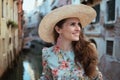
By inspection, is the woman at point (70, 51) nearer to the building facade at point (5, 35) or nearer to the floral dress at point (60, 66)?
the floral dress at point (60, 66)

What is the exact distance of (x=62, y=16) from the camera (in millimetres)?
1810

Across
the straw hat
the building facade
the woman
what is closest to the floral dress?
the woman

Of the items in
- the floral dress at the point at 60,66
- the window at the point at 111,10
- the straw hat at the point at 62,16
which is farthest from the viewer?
the window at the point at 111,10

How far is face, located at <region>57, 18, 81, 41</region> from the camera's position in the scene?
1785 mm

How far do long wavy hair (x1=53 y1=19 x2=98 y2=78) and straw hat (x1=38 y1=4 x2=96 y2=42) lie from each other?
57 millimetres

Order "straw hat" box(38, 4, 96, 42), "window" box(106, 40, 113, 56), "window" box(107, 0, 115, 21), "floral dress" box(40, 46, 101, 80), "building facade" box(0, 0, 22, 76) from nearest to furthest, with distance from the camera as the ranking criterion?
1. "floral dress" box(40, 46, 101, 80)
2. "straw hat" box(38, 4, 96, 42)
3. "window" box(107, 0, 115, 21)
4. "window" box(106, 40, 113, 56)
5. "building facade" box(0, 0, 22, 76)

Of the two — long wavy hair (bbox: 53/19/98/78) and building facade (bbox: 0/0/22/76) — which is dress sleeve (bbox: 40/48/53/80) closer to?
long wavy hair (bbox: 53/19/98/78)

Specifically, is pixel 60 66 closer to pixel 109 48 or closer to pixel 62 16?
pixel 62 16

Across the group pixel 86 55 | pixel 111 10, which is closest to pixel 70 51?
pixel 86 55

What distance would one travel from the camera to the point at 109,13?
981cm

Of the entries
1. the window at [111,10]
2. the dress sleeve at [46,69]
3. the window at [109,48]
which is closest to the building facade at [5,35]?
Answer: the window at [109,48]

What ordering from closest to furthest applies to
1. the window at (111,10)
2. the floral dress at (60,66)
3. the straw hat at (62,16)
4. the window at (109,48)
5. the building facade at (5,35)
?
the floral dress at (60,66)
the straw hat at (62,16)
the window at (111,10)
the window at (109,48)
the building facade at (5,35)

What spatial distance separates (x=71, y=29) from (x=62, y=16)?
9 cm

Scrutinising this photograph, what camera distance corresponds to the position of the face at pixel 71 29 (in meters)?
1.79
